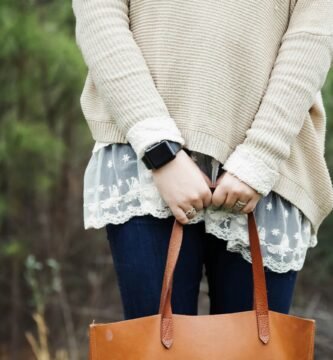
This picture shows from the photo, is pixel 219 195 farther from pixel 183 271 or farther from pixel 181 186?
pixel 183 271

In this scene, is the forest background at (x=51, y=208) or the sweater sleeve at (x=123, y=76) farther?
the forest background at (x=51, y=208)

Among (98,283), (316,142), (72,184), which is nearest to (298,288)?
(98,283)

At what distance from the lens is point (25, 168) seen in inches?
178

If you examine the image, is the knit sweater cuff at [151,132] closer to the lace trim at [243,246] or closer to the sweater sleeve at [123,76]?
the sweater sleeve at [123,76]

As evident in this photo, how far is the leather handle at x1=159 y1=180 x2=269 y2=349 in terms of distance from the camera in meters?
1.36

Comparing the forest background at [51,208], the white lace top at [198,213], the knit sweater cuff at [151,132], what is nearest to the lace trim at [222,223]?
the white lace top at [198,213]

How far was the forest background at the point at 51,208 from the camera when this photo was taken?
4.20m

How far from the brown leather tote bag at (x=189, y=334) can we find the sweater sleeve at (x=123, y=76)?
0.18m

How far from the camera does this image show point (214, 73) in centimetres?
148

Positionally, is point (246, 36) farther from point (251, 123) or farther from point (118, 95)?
point (118, 95)

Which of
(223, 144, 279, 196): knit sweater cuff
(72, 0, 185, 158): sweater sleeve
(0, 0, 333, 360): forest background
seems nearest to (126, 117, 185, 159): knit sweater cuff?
(72, 0, 185, 158): sweater sleeve

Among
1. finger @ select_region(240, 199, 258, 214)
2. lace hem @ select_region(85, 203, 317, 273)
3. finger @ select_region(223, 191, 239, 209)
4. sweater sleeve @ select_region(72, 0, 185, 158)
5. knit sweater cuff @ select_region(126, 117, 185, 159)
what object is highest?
sweater sleeve @ select_region(72, 0, 185, 158)

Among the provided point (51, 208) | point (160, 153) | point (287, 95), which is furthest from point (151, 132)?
point (51, 208)

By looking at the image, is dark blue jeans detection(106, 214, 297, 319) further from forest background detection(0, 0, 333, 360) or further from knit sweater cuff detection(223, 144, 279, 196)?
forest background detection(0, 0, 333, 360)
